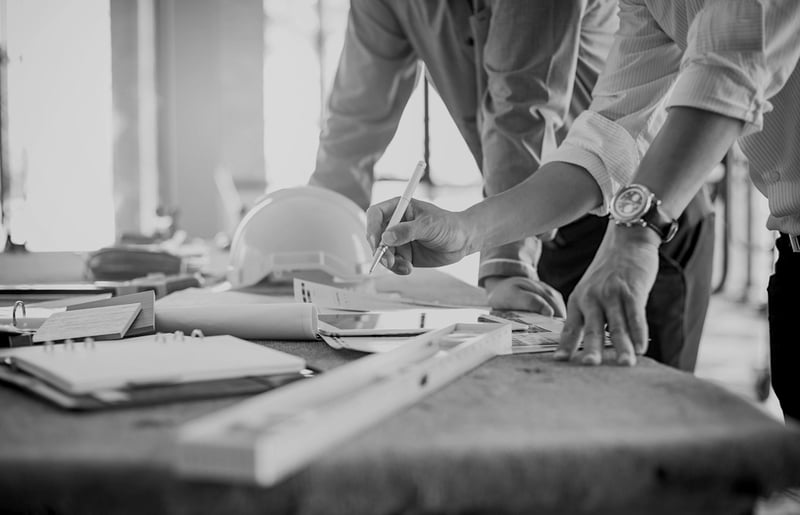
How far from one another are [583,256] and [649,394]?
1.19 meters

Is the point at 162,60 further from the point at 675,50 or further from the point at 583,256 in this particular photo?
the point at 675,50

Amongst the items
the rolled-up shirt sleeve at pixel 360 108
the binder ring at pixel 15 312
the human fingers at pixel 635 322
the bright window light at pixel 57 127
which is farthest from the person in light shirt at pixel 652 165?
the bright window light at pixel 57 127

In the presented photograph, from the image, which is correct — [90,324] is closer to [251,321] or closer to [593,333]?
[251,321]

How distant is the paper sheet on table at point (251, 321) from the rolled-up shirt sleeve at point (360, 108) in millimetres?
1076

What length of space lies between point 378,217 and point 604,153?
32cm

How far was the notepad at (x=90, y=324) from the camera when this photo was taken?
86 cm

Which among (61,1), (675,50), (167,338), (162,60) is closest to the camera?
(167,338)

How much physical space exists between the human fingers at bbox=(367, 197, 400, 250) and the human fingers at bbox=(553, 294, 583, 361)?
1.14ft

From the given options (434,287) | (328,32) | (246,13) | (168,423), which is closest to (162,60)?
(246,13)

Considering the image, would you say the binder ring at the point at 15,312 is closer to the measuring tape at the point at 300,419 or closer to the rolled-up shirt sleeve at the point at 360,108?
the measuring tape at the point at 300,419

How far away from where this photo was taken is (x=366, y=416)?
0.47 metres

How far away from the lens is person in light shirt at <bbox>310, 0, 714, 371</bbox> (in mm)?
1548

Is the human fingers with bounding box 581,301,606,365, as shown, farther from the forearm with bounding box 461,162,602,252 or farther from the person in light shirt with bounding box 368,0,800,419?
the forearm with bounding box 461,162,602,252

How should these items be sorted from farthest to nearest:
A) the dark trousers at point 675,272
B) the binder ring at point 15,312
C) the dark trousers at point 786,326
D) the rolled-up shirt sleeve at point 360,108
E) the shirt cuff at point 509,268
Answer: the rolled-up shirt sleeve at point 360,108 < the dark trousers at point 675,272 < the shirt cuff at point 509,268 < the dark trousers at point 786,326 < the binder ring at point 15,312
